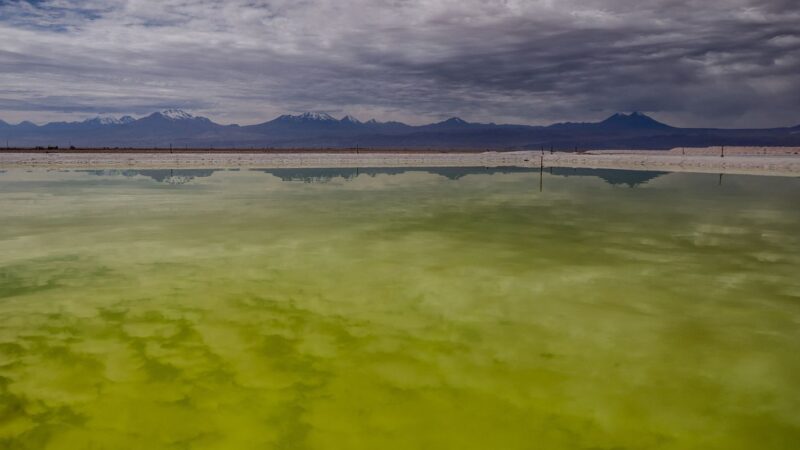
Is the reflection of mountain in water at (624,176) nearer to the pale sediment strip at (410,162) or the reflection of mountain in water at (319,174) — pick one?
the reflection of mountain in water at (319,174)

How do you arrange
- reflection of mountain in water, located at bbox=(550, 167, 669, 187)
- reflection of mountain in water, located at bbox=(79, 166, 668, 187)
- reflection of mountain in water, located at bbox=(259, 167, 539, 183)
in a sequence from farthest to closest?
reflection of mountain in water, located at bbox=(259, 167, 539, 183) < reflection of mountain in water, located at bbox=(79, 166, 668, 187) < reflection of mountain in water, located at bbox=(550, 167, 669, 187)

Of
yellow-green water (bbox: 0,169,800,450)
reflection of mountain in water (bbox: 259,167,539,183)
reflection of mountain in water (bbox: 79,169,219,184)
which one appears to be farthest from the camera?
reflection of mountain in water (bbox: 259,167,539,183)

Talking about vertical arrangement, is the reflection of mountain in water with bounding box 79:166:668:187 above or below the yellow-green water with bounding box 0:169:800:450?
above

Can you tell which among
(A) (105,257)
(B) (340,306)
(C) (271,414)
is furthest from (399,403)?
(A) (105,257)

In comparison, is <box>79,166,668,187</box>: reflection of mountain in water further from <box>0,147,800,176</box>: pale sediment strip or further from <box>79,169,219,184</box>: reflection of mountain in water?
<box>0,147,800,176</box>: pale sediment strip

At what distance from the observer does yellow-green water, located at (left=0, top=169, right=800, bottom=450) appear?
545cm

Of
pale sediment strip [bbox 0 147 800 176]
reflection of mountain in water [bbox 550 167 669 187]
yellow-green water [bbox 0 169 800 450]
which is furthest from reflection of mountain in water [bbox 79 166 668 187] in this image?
yellow-green water [bbox 0 169 800 450]

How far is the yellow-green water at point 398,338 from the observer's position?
17.9 feet

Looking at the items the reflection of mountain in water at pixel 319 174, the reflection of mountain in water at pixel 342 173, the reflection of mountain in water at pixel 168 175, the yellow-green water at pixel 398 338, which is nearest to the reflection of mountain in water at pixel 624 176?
the reflection of mountain in water at pixel 319 174

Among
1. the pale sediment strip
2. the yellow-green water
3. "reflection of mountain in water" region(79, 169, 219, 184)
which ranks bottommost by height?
the yellow-green water

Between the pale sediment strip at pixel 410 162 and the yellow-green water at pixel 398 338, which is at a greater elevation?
the pale sediment strip at pixel 410 162

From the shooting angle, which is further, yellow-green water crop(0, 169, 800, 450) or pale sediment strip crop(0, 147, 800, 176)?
pale sediment strip crop(0, 147, 800, 176)

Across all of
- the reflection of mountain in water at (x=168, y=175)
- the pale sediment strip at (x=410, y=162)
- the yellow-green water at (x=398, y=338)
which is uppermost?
the pale sediment strip at (x=410, y=162)

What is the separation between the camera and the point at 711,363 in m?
6.97
